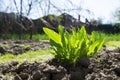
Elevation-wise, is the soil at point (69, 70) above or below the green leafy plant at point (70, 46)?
below

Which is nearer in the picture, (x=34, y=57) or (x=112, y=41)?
(x=34, y=57)

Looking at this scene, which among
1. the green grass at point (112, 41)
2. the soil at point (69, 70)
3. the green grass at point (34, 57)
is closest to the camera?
the soil at point (69, 70)

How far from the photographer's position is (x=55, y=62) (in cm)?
381

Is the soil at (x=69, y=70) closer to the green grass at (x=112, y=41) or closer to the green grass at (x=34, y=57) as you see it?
the green grass at (x=34, y=57)

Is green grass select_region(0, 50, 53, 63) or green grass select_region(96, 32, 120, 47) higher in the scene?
green grass select_region(0, 50, 53, 63)

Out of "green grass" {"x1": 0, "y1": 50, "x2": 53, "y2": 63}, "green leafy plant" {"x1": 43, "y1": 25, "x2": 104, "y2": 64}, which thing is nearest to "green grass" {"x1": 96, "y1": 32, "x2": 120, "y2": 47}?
"green grass" {"x1": 0, "y1": 50, "x2": 53, "y2": 63}

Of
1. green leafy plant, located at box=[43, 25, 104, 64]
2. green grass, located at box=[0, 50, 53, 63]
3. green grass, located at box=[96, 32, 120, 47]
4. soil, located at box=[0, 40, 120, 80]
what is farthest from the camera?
green grass, located at box=[96, 32, 120, 47]

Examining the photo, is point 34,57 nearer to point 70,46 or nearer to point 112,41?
point 70,46

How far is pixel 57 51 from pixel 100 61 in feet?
1.52

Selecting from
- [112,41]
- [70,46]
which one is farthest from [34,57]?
[112,41]

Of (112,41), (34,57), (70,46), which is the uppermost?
(70,46)

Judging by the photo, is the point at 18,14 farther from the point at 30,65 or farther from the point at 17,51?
the point at 30,65

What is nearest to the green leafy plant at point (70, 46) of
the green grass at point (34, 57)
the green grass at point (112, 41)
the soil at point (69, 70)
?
the soil at point (69, 70)

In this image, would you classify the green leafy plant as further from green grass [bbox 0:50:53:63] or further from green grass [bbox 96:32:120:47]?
green grass [bbox 96:32:120:47]
